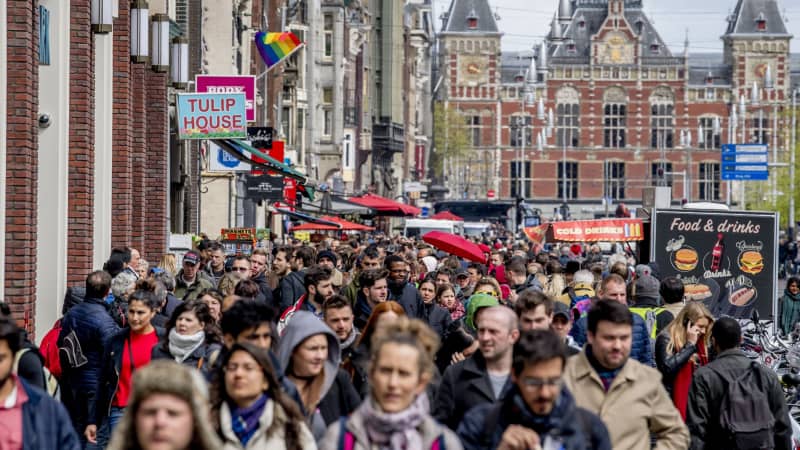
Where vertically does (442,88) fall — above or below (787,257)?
above

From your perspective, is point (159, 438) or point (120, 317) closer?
point (159, 438)

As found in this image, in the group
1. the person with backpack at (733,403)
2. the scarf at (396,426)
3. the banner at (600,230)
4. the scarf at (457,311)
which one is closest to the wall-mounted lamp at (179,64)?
the banner at (600,230)

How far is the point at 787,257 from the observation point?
2384 inches

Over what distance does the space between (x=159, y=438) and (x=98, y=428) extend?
16.8ft

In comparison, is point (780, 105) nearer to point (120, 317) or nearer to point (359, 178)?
point (359, 178)

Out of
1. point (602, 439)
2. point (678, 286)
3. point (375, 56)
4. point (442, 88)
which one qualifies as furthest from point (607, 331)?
point (442, 88)

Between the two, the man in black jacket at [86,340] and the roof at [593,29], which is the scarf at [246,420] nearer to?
the man in black jacket at [86,340]

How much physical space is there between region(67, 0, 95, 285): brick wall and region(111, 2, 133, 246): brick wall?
2708 mm

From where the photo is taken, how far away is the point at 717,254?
2156cm

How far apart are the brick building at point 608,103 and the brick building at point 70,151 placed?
367 feet

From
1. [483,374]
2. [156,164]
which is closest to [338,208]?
[156,164]

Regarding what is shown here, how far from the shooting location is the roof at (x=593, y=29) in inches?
5428

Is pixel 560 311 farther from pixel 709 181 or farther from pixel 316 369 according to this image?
pixel 709 181

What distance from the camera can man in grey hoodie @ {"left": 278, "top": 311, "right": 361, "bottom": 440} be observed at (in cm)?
741
